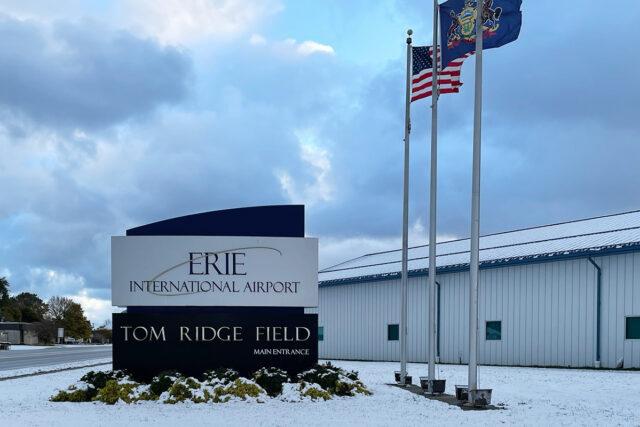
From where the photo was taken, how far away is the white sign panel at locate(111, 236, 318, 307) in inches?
714

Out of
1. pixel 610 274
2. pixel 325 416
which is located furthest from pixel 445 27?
pixel 610 274

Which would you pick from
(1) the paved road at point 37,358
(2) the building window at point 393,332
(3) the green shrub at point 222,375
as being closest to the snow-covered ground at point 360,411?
(3) the green shrub at point 222,375

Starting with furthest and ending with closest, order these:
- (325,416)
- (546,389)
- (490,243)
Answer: (490,243) < (546,389) < (325,416)

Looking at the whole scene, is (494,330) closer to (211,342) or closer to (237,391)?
(211,342)

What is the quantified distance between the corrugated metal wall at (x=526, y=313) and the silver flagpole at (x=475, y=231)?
1576cm

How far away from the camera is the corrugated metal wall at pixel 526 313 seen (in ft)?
95.4

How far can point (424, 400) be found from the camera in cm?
1648

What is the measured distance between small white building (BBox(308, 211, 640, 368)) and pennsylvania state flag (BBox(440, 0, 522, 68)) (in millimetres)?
14445

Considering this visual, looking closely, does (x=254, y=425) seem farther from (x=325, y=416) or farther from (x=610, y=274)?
(x=610, y=274)

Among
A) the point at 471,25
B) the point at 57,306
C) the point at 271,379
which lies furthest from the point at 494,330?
the point at 57,306

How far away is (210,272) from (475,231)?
21.5 ft

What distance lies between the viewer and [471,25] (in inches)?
667

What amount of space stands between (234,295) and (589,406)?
8.31 metres

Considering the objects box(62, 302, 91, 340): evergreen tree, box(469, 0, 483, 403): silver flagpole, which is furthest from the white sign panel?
box(62, 302, 91, 340): evergreen tree
